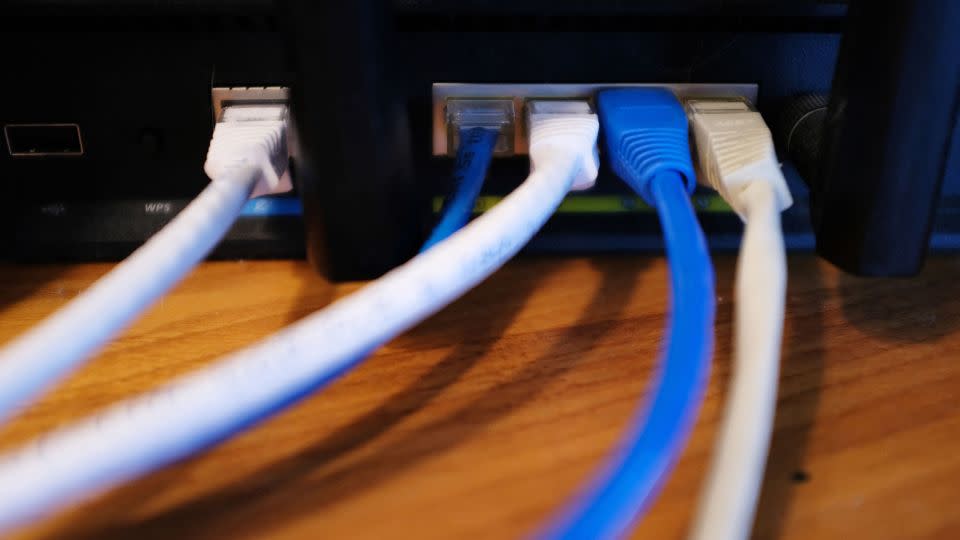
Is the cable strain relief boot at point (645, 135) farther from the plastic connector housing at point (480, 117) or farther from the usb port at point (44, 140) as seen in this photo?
the usb port at point (44, 140)

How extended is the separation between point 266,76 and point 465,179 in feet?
0.38

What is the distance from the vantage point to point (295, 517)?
276 millimetres

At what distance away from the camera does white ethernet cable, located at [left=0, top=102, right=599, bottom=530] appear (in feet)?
0.70

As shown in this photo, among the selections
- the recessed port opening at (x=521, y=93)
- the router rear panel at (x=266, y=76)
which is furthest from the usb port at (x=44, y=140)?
the recessed port opening at (x=521, y=93)

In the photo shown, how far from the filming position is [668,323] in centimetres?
31

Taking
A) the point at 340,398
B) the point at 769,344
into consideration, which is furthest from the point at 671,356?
the point at 340,398

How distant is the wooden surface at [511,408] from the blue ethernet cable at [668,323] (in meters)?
0.03

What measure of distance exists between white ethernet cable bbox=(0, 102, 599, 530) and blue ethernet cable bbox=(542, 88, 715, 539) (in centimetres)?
6

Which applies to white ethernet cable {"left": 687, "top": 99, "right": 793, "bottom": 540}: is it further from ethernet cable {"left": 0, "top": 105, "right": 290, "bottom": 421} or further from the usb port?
the usb port

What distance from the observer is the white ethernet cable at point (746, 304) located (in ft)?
0.72

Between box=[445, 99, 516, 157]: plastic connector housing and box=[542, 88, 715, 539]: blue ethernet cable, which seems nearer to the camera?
box=[542, 88, 715, 539]: blue ethernet cable

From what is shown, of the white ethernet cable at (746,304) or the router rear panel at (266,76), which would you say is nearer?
the white ethernet cable at (746,304)

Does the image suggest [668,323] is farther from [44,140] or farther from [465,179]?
[44,140]

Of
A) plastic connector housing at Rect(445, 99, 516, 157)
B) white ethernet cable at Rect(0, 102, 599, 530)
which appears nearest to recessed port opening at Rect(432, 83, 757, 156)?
plastic connector housing at Rect(445, 99, 516, 157)
